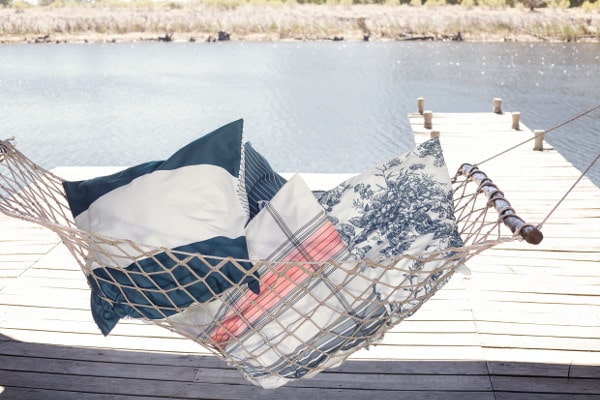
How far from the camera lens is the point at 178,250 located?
1428 millimetres

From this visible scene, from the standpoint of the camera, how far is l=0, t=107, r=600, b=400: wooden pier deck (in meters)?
1.80

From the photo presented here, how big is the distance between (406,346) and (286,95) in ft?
24.7

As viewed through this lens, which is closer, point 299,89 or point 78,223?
point 78,223

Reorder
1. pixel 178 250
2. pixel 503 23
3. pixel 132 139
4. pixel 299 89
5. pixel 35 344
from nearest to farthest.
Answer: pixel 178 250 < pixel 35 344 < pixel 132 139 < pixel 299 89 < pixel 503 23

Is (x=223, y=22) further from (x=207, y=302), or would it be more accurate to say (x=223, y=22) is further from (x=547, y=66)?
(x=207, y=302)

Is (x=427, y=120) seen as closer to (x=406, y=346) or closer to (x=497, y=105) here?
(x=497, y=105)

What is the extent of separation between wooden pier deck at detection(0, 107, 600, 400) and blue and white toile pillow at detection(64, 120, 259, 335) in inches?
16.4

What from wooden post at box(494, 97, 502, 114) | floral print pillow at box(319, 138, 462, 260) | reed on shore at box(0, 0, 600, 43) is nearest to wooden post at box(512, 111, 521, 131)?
wooden post at box(494, 97, 502, 114)

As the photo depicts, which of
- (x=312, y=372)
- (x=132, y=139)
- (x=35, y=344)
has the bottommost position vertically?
(x=132, y=139)

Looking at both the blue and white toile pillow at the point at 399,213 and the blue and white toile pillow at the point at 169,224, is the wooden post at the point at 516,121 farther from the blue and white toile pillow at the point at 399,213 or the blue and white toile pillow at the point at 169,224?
the blue and white toile pillow at the point at 169,224

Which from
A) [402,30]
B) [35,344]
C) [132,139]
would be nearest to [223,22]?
[402,30]

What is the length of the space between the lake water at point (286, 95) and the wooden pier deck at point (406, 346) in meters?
4.02

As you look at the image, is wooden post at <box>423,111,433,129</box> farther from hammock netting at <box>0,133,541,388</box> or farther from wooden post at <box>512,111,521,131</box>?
hammock netting at <box>0,133,541,388</box>

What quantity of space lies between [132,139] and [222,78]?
2.12 m
